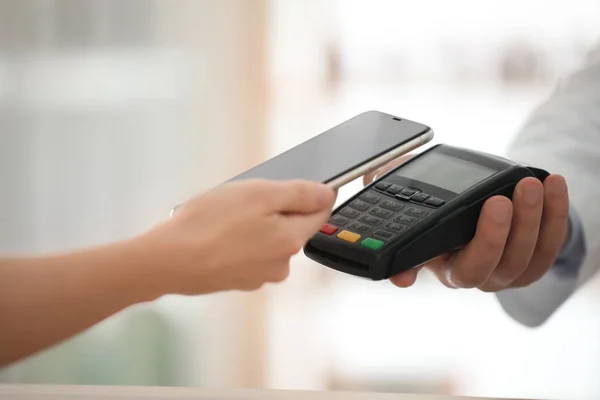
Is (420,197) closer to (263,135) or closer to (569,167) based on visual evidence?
(569,167)

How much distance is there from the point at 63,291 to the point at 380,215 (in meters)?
0.19

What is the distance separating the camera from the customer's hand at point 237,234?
33 centimetres

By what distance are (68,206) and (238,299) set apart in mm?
365

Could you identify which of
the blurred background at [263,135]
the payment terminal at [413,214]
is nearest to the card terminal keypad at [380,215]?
the payment terminal at [413,214]

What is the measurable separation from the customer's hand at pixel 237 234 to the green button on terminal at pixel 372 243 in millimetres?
39

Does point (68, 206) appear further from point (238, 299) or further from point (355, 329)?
point (355, 329)

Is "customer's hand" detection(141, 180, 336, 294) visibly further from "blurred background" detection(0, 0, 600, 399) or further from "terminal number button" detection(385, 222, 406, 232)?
"blurred background" detection(0, 0, 600, 399)

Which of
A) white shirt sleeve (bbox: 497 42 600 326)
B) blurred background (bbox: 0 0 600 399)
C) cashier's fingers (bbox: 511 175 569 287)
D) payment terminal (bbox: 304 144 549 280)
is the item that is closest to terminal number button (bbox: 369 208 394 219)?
payment terminal (bbox: 304 144 549 280)

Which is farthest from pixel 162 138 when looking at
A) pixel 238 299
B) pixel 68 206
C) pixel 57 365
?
pixel 57 365

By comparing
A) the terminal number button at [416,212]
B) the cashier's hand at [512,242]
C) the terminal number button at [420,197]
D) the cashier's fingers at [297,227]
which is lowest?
the cashier's hand at [512,242]

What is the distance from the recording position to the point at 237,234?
0.34 m


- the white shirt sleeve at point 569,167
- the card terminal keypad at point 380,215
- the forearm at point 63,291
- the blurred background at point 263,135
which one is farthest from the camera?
the blurred background at point 263,135

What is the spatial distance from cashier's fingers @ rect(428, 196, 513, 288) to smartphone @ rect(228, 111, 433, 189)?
2.2 inches

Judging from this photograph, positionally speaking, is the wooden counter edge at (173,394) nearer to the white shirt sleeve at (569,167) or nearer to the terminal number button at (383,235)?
the terminal number button at (383,235)
